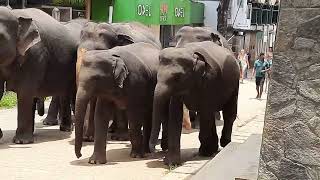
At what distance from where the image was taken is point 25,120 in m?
9.74

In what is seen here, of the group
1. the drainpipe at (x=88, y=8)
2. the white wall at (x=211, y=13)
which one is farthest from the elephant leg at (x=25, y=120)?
the white wall at (x=211, y=13)

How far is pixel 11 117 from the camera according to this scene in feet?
41.2

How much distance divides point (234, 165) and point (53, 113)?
623cm

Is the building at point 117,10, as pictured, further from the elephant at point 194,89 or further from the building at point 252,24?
the building at point 252,24

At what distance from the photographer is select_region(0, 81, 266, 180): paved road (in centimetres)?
762

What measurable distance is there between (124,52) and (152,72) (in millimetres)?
553

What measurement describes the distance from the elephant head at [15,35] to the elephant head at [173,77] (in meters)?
2.88

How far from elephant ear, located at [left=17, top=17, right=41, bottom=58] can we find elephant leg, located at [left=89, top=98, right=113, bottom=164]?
6.93 ft

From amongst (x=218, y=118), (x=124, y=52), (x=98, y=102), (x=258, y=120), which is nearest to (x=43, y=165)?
(x=98, y=102)

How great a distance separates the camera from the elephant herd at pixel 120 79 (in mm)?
7781

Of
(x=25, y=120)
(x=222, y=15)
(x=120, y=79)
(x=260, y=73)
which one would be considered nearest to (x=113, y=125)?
(x=25, y=120)

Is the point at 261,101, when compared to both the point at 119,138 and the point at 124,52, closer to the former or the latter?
the point at 119,138

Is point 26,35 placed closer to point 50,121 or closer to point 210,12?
point 50,121

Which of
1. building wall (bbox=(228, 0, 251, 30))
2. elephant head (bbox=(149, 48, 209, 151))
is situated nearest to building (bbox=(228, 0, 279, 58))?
building wall (bbox=(228, 0, 251, 30))
